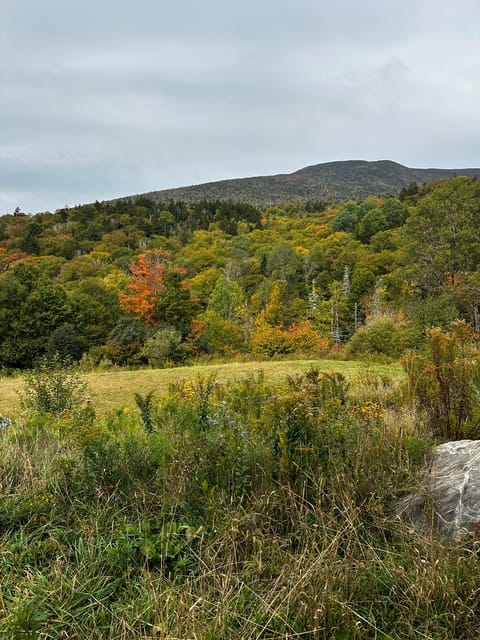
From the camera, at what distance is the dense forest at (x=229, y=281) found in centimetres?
2492

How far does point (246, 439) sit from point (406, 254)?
30811mm

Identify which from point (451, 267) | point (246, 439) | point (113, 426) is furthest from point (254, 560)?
point (451, 267)

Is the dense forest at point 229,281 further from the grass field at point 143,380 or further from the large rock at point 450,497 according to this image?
the large rock at point 450,497

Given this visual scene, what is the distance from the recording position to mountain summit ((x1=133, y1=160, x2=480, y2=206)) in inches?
4688

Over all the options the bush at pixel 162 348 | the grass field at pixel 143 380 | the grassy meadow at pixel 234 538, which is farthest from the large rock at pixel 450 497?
the bush at pixel 162 348

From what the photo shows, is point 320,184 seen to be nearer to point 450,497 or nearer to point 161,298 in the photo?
point 161,298

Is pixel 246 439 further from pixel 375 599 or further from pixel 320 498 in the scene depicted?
pixel 375 599

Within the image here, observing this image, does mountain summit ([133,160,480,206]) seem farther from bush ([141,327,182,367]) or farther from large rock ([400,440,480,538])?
large rock ([400,440,480,538])

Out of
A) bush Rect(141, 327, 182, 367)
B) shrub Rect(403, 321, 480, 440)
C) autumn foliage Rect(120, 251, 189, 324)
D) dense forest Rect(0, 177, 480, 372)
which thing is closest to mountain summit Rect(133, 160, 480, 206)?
dense forest Rect(0, 177, 480, 372)

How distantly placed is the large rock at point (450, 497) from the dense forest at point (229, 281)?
13.2 m

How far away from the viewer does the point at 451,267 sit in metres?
28.0

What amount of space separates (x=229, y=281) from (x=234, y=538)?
151 feet

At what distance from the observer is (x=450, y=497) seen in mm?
2586

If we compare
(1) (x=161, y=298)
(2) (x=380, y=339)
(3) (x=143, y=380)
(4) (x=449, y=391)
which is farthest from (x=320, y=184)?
(4) (x=449, y=391)
